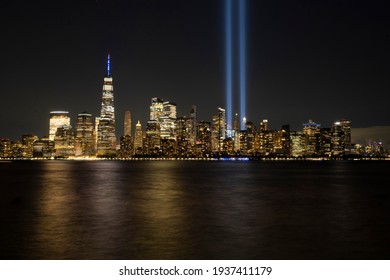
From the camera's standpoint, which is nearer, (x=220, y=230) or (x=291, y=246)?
(x=291, y=246)

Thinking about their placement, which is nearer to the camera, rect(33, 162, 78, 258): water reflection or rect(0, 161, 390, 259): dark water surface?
rect(0, 161, 390, 259): dark water surface

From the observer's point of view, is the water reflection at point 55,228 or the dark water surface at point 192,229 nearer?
the dark water surface at point 192,229

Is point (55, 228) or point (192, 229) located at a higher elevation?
point (55, 228)
